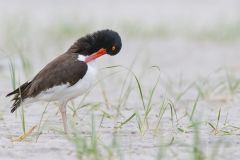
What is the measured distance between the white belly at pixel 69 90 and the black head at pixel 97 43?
0.27 m

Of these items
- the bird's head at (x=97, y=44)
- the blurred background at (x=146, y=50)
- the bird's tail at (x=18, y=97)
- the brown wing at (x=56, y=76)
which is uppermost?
the bird's head at (x=97, y=44)

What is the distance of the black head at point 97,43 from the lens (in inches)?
219

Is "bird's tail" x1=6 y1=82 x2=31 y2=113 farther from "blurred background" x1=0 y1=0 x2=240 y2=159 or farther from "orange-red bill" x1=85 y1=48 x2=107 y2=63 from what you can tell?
"orange-red bill" x1=85 y1=48 x2=107 y2=63

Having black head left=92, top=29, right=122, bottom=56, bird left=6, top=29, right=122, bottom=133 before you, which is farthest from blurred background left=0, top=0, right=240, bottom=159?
black head left=92, top=29, right=122, bottom=56

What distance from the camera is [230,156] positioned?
4391 millimetres

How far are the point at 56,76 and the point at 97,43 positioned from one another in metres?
0.52

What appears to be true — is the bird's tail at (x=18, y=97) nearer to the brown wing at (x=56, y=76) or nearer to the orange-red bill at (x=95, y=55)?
the brown wing at (x=56, y=76)

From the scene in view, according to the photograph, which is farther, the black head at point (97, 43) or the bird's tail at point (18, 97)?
the black head at point (97, 43)

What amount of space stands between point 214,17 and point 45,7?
389cm

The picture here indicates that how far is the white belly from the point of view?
528cm

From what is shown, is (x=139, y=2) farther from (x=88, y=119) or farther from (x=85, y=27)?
(x=88, y=119)

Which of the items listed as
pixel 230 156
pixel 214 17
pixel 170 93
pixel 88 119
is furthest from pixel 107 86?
pixel 214 17

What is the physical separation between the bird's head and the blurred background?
1.28 feet

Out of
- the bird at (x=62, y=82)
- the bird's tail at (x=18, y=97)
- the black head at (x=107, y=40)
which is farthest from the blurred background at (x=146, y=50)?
the black head at (x=107, y=40)
